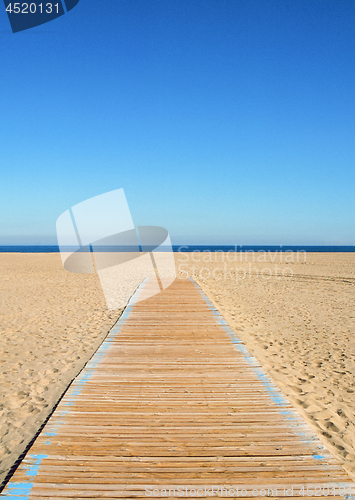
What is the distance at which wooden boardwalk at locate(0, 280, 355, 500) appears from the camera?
2223 mm

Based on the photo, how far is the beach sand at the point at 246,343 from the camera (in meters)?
3.56

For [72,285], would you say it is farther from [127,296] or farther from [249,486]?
[249,486]

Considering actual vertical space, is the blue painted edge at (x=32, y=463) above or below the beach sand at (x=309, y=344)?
above

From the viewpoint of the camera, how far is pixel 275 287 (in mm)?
14547

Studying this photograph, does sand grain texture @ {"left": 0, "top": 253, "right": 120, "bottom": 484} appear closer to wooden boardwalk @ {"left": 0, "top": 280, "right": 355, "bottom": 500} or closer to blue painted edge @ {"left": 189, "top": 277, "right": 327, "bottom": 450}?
wooden boardwalk @ {"left": 0, "top": 280, "right": 355, "bottom": 500}

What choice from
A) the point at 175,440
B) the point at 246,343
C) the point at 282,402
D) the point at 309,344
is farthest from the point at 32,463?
the point at 309,344

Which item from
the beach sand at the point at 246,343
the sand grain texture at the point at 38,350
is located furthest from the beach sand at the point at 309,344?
the sand grain texture at the point at 38,350

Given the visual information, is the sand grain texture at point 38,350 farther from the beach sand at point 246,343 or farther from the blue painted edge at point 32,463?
the blue painted edge at point 32,463

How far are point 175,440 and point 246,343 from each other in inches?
159

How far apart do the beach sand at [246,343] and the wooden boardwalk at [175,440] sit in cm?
58

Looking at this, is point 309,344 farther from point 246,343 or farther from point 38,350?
point 38,350

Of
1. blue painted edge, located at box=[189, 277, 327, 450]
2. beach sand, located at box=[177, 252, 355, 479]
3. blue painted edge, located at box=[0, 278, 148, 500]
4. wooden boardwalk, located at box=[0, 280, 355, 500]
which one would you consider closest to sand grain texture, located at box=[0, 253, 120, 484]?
blue painted edge, located at box=[0, 278, 148, 500]

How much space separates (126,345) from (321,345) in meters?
4.19

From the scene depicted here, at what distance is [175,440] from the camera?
2723 millimetres
